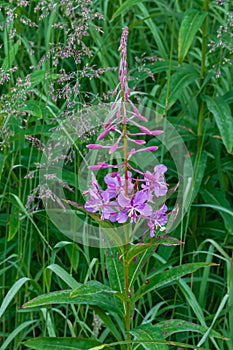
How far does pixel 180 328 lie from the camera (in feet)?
4.70

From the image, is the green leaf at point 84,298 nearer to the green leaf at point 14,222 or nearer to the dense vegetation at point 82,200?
the dense vegetation at point 82,200

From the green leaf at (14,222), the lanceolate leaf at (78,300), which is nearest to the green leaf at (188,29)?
the green leaf at (14,222)

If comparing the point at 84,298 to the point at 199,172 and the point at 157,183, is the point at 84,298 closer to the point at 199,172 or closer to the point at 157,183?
the point at 157,183

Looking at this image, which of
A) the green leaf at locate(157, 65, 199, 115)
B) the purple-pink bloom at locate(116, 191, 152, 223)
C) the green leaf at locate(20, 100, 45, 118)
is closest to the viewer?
the purple-pink bloom at locate(116, 191, 152, 223)

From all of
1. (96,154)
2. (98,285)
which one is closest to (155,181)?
(98,285)

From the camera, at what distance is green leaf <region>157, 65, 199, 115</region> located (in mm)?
2045

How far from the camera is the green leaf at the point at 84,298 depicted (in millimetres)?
1356

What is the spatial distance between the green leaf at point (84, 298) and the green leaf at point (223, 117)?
0.70 m

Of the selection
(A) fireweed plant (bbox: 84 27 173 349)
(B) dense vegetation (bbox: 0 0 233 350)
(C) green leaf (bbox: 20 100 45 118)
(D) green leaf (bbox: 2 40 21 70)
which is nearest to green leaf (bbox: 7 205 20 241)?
(B) dense vegetation (bbox: 0 0 233 350)

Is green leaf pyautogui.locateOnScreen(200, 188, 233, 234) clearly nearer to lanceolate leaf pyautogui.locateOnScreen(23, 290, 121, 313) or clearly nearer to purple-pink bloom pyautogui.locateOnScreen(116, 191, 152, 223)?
lanceolate leaf pyautogui.locateOnScreen(23, 290, 121, 313)

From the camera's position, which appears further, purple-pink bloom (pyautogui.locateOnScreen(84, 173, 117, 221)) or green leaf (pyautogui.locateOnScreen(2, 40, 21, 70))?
green leaf (pyautogui.locateOnScreen(2, 40, 21, 70))

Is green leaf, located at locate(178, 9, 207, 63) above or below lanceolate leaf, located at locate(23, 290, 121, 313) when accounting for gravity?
above

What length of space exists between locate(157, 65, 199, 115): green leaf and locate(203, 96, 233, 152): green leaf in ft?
0.30

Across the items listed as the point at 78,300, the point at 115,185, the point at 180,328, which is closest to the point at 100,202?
the point at 115,185
